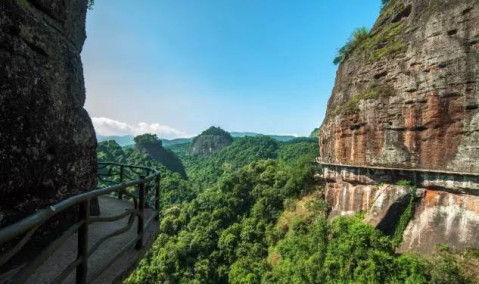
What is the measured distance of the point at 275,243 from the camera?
23500 millimetres

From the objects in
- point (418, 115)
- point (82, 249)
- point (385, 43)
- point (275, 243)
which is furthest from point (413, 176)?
point (82, 249)

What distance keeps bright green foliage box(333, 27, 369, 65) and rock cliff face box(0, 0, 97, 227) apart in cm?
1718

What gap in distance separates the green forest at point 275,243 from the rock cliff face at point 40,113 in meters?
12.0

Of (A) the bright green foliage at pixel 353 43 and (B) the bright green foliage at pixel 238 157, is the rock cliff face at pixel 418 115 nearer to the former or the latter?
(A) the bright green foliage at pixel 353 43

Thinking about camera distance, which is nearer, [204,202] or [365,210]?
[365,210]

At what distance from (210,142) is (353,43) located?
92243 millimetres

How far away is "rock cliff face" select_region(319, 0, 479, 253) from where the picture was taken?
36.3 ft

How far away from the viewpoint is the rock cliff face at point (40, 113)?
268 centimetres

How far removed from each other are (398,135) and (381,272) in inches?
236

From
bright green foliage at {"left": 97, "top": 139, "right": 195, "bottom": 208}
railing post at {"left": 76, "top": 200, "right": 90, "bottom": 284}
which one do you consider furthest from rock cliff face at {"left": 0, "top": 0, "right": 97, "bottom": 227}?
bright green foliage at {"left": 97, "top": 139, "right": 195, "bottom": 208}

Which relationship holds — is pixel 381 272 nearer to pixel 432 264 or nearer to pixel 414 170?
pixel 432 264

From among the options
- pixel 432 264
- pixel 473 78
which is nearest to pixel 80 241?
pixel 432 264

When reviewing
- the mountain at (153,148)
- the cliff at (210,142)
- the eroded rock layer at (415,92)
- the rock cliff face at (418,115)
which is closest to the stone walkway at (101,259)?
the rock cliff face at (418,115)

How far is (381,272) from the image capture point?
1184 centimetres
